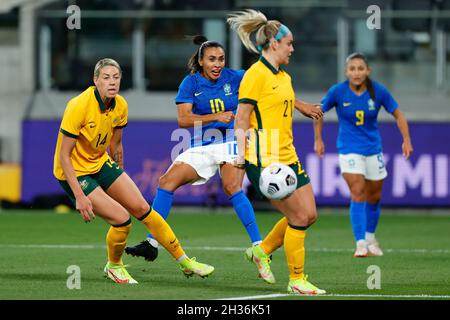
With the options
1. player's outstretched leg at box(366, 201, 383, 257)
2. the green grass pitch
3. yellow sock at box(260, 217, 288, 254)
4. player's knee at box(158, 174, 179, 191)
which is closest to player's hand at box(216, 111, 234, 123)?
player's knee at box(158, 174, 179, 191)

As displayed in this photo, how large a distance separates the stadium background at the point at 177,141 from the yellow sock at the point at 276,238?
361 millimetres

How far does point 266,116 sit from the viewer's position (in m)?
9.57

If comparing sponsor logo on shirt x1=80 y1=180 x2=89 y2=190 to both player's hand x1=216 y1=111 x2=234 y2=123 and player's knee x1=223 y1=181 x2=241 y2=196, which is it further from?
player's knee x1=223 y1=181 x2=241 y2=196

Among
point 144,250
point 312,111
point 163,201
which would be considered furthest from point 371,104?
point 312,111

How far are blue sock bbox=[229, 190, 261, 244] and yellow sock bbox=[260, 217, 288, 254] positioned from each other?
0.48 meters

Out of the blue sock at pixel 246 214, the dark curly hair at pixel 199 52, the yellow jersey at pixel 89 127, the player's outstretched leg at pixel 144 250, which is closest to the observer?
the yellow jersey at pixel 89 127

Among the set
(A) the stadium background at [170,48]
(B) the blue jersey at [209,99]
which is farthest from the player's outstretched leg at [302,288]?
(A) the stadium background at [170,48]

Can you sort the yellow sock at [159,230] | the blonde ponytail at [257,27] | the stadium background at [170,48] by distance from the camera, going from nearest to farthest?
the blonde ponytail at [257,27], the yellow sock at [159,230], the stadium background at [170,48]

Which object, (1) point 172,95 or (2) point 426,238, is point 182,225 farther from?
(1) point 172,95

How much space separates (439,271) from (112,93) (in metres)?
3.76

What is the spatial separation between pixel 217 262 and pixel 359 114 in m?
2.74

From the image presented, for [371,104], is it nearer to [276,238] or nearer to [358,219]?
[358,219]

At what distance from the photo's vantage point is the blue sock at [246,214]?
11.3 metres

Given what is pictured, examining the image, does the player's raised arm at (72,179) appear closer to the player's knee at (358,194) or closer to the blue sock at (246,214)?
the blue sock at (246,214)
